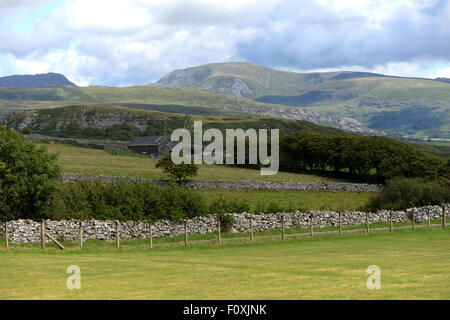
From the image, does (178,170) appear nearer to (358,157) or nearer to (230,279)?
(358,157)

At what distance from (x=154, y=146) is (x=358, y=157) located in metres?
43.0

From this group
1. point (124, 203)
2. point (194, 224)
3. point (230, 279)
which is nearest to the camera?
point (230, 279)

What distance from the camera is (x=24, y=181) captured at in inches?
1822

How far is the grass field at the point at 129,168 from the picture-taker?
90000mm

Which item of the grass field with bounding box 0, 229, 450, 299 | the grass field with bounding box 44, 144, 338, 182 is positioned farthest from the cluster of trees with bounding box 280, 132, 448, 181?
the grass field with bounding box 0, 229, 450, 299

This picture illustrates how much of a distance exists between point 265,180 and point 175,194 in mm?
42221

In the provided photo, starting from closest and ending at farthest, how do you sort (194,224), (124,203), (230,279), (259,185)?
(230,279) < (124,203) < (194,224) < (259,185)

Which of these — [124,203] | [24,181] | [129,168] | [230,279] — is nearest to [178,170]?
[129,168]

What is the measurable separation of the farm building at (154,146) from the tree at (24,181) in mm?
80145

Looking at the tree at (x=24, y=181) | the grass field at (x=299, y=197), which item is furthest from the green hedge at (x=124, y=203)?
the grass field at (x=299, y=197)

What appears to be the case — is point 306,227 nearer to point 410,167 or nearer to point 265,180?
point 265,180

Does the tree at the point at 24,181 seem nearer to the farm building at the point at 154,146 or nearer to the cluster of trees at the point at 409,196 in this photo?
the cluster of trees at the point at 409,196

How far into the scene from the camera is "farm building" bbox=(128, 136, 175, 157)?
428 feet

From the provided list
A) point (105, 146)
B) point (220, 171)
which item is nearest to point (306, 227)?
point (220, 171)
